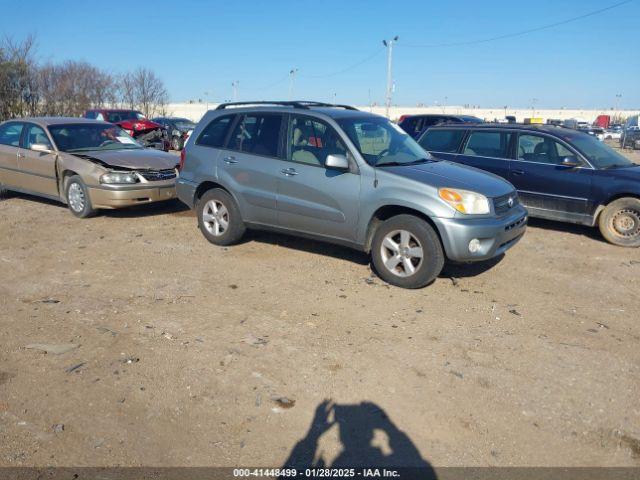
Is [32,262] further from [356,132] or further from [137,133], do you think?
[137,133]

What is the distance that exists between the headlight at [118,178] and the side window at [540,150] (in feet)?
20.0

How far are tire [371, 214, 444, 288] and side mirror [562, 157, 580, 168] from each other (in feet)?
11.6

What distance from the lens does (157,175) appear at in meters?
8.45

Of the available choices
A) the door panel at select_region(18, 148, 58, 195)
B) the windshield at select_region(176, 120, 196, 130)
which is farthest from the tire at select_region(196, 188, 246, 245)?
the windshield at select_region(176, 120, 196, 130)

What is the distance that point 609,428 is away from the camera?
3180 millimetres

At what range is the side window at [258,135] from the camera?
6.32 m

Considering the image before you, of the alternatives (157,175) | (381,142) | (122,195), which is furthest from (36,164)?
(381,142)

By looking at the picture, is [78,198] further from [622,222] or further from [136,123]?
[136,123]

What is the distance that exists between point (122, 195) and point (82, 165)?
34.5 inches

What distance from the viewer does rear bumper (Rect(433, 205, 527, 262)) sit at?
5.09 meters

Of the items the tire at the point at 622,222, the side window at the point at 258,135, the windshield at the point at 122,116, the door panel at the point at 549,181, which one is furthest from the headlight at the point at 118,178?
the windshield at the point at 122,116

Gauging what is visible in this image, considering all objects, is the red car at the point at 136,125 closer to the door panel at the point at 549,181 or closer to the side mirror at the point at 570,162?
the door panel at the point at 549,181

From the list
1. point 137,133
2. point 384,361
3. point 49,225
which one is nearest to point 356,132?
point 384,361

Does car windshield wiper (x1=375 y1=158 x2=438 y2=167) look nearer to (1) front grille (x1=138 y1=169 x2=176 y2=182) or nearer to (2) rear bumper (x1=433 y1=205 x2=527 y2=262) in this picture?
(2) rear bumper (x1=433 y1=205 x2=527 y2=262)
